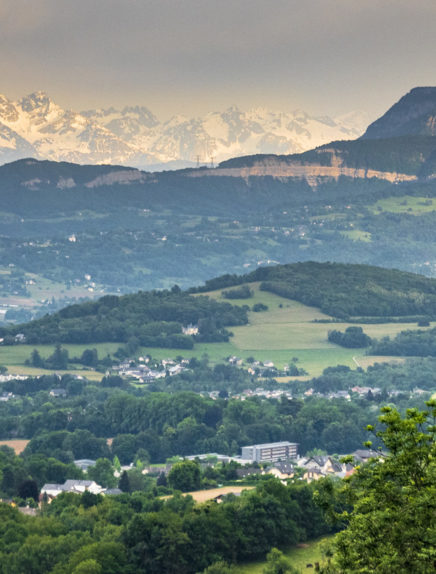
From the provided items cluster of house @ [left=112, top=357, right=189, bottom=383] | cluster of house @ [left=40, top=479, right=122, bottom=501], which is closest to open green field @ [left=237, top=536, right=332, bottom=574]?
cluster of house @ [left=40, top=479, right=122, bottom=501]

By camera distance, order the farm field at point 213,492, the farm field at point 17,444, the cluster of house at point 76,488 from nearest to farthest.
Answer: the farm field at point 213,492, the cluster of house at point 76,488, the farm field at point 17,444

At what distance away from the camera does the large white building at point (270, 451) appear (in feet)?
375

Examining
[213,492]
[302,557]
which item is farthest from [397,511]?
[213,492]

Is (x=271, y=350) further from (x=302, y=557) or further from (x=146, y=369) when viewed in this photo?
(x=302, y=557)

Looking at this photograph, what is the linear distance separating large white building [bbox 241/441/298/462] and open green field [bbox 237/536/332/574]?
43768 mm

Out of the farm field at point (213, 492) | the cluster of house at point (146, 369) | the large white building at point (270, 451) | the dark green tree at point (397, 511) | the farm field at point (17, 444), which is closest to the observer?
the dark green tree at point (397, 511)

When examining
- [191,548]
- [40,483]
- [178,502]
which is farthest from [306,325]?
[191,548]

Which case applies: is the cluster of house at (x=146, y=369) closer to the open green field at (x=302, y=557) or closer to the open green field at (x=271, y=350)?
the open green field at (x=271, y=350)

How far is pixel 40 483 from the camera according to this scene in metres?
95.1

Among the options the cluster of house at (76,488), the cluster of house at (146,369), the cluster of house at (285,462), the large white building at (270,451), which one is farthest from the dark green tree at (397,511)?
the cluster of house at (146,369)

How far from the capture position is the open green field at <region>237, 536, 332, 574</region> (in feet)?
208

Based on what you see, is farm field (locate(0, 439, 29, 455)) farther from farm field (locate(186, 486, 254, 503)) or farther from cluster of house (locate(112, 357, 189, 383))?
cluster of house (locate(112, 357, 189, 383))

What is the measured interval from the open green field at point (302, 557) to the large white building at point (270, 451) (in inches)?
1723

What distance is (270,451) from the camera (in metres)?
116
